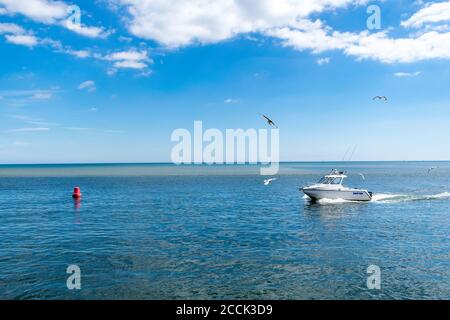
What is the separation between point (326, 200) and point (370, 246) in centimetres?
2678

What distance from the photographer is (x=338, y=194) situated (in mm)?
53500

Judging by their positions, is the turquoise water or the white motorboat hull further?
the white motorboat hull

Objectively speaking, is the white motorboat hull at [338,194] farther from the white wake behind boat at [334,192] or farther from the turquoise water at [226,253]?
the turquoise water at [226,253]

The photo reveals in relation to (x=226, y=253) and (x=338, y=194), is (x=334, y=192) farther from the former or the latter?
(x=226, y=253)

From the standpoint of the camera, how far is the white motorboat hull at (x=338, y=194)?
172 feet

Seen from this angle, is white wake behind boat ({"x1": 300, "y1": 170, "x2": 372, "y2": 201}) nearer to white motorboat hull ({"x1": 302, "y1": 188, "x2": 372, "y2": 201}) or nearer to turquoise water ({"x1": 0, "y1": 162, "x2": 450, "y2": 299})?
white motorboat hull ({"x1": 302, "y1": 188, "x2": 372, "y2": 201})

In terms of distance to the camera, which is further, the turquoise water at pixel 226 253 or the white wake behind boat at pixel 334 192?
the white wake behind boat at pixel 334 192

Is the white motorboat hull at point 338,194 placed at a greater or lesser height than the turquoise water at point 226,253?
greater

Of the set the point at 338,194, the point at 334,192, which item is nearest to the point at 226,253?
the point at 334,192

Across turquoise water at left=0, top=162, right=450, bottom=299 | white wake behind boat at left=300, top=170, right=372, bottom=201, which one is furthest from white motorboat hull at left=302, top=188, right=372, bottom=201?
turquoise water at left=0, top=162, right=450, bottom=299

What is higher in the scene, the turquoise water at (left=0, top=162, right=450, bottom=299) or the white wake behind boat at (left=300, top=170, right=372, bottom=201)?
the white wake behind boat at (left=300, top=170, right=372, bottom=201)

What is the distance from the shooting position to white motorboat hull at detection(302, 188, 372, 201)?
172 ft

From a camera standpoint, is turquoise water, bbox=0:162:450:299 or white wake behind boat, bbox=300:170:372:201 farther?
white wake behind boat, bbox=300:170:372:201

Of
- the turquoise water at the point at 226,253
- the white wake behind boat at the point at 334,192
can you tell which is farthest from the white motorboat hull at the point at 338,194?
the turquoise water at the point at 226,253
